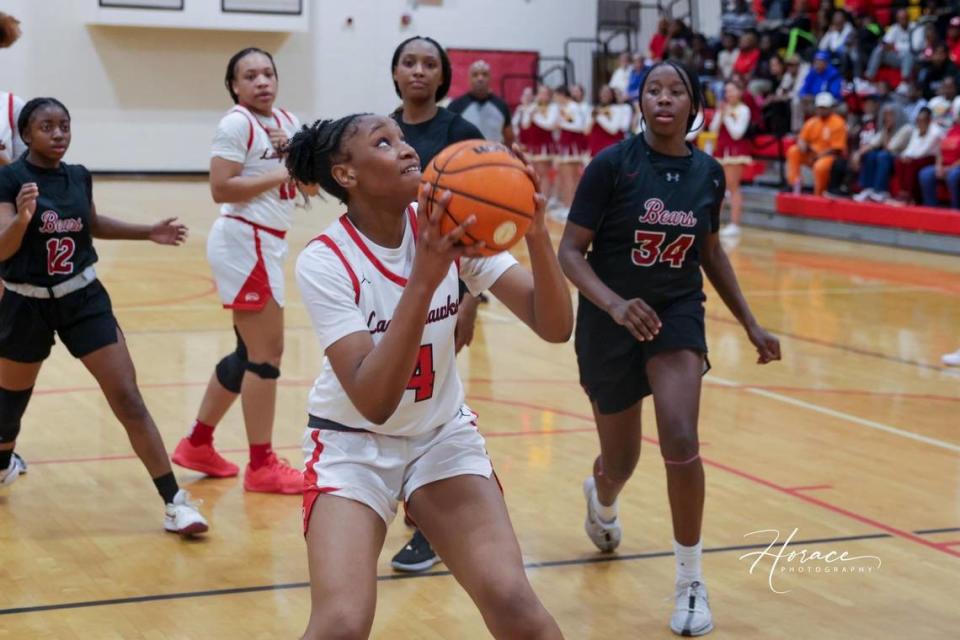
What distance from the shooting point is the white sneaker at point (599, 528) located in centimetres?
513

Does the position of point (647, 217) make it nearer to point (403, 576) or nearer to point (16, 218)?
point (403, 576)

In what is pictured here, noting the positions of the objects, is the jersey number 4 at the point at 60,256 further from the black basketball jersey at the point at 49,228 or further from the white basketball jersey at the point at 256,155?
the white basketball jersey at the point at 256,155

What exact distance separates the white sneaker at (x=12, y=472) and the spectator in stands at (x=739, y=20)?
18209 millimetres

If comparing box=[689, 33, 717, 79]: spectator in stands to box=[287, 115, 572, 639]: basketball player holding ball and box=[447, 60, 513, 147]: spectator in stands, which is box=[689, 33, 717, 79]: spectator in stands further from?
box=[287, 115, 572, 639]: basketball player holding ball

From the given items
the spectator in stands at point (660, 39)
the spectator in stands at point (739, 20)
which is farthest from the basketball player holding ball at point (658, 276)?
the spectator in stands at point (660, 39)

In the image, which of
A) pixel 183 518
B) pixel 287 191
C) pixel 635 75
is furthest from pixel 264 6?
pixel 183 518

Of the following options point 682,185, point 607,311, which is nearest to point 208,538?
point 607,311

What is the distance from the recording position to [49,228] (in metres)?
5.28

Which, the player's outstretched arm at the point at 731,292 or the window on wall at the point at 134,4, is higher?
the window on wall at the point at 134,4

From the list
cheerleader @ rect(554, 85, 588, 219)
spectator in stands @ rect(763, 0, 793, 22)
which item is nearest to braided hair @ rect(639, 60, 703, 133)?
cheerleader @ rect(554, 85, 588, 219)

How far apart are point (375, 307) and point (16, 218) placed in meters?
2.24

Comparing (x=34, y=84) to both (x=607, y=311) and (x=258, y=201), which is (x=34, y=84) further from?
(x=607, y=311)

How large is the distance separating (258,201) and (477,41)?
21857 millimetres

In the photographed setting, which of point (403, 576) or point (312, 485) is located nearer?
point (312, 485)
